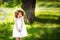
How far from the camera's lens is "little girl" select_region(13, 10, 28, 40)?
73.6 inches

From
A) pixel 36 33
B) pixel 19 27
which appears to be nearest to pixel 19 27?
pixel 19 27

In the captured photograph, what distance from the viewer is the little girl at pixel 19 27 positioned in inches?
73.6

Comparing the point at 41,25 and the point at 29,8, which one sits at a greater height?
the point at 29,8

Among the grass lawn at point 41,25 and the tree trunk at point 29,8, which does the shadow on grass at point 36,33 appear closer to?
the grass lawn at point 41,25

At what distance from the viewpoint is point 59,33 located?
1926 mm

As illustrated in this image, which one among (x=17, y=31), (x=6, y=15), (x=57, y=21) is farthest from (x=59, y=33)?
(x=6, y=15)

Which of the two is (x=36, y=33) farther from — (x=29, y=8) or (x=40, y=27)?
(x=29, y=8)

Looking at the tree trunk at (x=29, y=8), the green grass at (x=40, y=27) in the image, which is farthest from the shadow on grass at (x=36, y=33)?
the tree trunk at (x=29, y=8)

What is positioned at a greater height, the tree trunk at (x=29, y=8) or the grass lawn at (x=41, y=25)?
the tree trunk at (x=29, y=8)

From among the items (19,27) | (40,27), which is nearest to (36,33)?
(40,27)

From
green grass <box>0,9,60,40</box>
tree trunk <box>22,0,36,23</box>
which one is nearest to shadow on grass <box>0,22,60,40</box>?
green grass <box>0,9,60,40</box>

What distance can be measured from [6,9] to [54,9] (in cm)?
47

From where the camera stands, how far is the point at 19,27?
1.88m

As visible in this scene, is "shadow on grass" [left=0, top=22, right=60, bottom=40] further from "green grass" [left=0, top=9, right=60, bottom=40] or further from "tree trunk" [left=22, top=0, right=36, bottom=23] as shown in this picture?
"tree trunk" [left=22, top=0, right=36, bottom=23]
